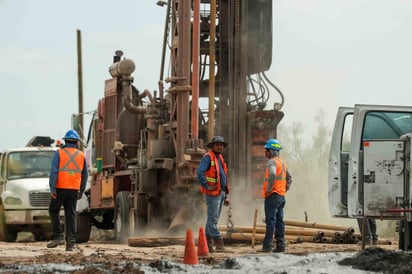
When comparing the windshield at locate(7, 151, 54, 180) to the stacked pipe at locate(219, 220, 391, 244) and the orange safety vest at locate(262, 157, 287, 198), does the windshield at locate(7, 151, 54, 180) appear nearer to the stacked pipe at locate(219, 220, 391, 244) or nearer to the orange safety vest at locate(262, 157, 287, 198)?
the stacked pipe at locate(219, 220, 391, 244)

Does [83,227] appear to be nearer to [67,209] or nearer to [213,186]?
[67,209]

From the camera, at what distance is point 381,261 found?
41.6ft

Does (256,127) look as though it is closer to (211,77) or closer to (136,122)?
(211,77)

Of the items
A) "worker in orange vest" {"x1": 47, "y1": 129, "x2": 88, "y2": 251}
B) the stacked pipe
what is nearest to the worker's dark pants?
"worker in orange vest" {"x1": 47, "y1": 129, "x2": 88, "y2": 251}

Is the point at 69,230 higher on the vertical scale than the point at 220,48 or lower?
lower

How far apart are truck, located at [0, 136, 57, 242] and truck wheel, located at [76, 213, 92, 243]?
736mm

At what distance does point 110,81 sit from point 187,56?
4218 millimetres

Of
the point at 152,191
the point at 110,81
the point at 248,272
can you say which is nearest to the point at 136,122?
the point at 110,81

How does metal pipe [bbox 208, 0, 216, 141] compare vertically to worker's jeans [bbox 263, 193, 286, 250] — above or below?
above

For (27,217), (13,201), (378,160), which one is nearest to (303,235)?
(378,160)

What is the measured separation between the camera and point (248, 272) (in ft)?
40.2

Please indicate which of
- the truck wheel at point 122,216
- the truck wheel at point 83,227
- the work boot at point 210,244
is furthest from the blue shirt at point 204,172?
the truck wheel at point 83,227

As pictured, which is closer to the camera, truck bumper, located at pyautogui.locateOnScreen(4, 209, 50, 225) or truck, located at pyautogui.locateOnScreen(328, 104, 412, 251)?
truck, located at pyautogui.locateOnScreen(328, 104, 412, 251)

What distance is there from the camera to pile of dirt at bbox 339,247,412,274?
39.8 feet
